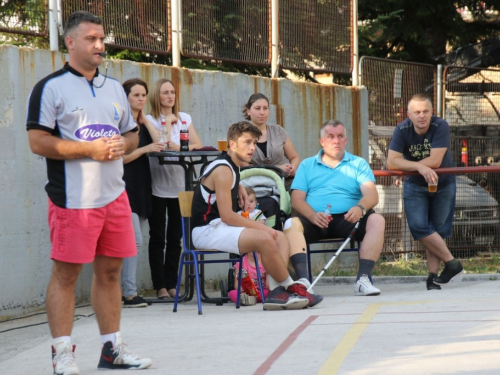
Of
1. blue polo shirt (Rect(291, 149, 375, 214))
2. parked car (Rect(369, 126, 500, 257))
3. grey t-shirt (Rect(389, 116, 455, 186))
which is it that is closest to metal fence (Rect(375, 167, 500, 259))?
parked car (Rect(369, 126, 500, 257))

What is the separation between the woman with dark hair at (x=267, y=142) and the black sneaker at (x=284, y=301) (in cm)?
201

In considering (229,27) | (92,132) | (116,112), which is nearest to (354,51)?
(229,27)

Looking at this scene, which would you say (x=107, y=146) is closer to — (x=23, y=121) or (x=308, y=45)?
(x=23, y=121)

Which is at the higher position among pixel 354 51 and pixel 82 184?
pixel 354 51

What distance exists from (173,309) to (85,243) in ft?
9.85

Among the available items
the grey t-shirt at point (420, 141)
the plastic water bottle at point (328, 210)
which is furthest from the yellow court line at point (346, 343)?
the grey t-shirt at point (420, 141)

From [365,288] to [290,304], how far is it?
128cm

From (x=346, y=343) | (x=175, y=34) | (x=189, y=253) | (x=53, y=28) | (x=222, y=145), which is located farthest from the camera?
(x=175, y=34)

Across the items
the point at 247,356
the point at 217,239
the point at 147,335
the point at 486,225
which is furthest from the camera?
the point at 486,225

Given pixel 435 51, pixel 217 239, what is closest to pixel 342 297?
pixel 217 239

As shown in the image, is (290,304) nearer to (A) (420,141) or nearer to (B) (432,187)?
(B) (432,187)

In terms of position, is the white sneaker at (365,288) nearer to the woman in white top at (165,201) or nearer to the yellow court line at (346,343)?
the yellow court line at (346,343)

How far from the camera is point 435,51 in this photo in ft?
→ 60.4

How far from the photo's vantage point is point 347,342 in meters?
5.88
